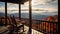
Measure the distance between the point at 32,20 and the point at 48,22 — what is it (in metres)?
0.63

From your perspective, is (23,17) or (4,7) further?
(23,17)

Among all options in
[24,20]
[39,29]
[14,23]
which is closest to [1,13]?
[14,23]

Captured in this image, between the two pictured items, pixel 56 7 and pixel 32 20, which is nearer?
pixel 56 7

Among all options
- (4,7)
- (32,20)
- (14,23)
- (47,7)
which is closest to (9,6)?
(4,7)

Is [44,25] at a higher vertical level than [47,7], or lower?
lower

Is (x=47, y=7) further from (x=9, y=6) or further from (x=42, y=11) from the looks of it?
(x=9, y=6)

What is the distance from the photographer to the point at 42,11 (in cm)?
429

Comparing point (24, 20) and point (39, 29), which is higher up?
point (24, 20)

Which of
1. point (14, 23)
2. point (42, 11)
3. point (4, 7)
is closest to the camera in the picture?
point (4, 7)

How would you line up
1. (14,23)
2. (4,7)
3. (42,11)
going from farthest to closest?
1. (42,11)
2. (14,23)
3. (4,7)

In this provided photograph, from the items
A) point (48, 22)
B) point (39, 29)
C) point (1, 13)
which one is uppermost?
point (1, 13)

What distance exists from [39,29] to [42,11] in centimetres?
67

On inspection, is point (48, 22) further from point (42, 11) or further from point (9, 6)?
point (9, 6)

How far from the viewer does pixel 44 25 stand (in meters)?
4.22
